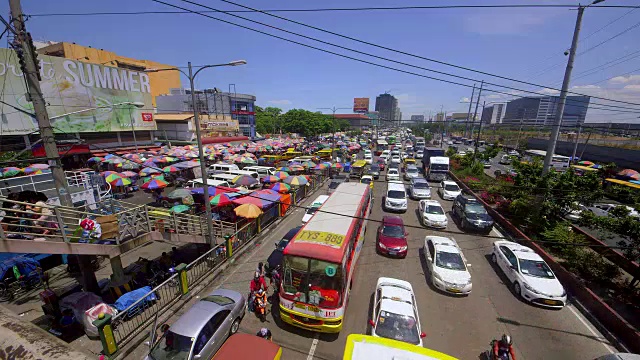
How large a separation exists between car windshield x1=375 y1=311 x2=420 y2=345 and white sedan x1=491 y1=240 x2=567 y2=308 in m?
6.07

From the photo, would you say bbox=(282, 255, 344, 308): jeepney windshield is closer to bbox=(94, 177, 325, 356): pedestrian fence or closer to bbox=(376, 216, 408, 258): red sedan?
bbox=(94, 177, 325, 356): pedestrian fence

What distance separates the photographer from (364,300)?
10.6 metres

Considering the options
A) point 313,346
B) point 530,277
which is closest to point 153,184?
point 313,346

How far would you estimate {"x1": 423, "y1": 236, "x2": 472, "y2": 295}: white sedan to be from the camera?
1061 cm

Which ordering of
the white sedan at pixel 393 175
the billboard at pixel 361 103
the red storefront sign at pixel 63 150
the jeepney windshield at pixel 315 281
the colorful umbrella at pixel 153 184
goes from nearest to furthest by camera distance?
the jeepney windshield at pixel 315 281
the colorful umbrella at pixel 153 184
the white sedan at pixel 393 175
the red storefront sign at pixel 63 150
the billboard at pixel 361 103

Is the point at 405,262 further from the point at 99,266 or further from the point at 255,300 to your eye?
the point at 99,266

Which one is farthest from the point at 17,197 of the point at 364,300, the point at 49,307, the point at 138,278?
the point at 364,300

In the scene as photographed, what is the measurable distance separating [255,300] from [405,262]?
791 centimetres

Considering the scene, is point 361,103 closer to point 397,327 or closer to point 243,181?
point 243,181

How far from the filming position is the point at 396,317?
8.08 meters

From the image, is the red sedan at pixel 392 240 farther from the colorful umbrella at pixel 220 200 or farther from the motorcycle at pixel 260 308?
the colorful umbrella at pixel 220 200

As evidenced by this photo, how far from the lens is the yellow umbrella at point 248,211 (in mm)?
14211

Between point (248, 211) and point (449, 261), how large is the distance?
10547 mm

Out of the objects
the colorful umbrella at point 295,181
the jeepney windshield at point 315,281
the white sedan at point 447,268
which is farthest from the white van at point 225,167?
the white sedan at point 447,268
